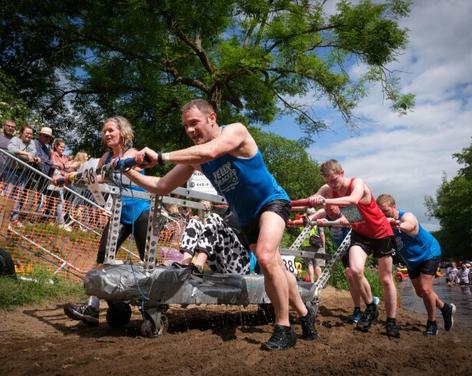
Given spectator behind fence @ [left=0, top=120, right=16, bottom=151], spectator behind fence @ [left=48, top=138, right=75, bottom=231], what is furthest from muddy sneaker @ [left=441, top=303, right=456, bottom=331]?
spectator behind fence @ [left=0, top=120, right=16, bottom=151]

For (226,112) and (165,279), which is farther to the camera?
(226,112)

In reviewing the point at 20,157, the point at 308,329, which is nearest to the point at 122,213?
the point at 308,329

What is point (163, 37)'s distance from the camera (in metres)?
14.0

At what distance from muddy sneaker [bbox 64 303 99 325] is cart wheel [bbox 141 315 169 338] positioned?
2.21 ft

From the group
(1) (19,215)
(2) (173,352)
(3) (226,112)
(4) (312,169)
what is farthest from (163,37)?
(4) (312,169)

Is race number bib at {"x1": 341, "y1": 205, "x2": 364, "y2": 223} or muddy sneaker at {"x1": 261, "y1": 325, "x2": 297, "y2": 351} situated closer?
muddy sneaker at {"x1": 261, "y1": 325, "x2": 297, "y2": 351}

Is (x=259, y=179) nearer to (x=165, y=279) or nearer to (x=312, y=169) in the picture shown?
(x=165, y=279)

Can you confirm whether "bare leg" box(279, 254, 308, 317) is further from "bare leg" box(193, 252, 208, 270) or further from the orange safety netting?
the orange safety netting

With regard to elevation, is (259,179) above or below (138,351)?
above

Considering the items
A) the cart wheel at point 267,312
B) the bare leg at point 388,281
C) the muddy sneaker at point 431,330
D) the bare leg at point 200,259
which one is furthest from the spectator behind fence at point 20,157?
the muddy sneaker at point 431,330

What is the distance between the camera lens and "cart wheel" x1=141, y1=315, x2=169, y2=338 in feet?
11.2

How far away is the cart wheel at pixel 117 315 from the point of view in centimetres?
375

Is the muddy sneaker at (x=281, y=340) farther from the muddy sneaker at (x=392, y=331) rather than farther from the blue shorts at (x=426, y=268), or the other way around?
the blue shorts at (x=426, y=268)

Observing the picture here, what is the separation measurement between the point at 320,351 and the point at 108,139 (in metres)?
2.64
